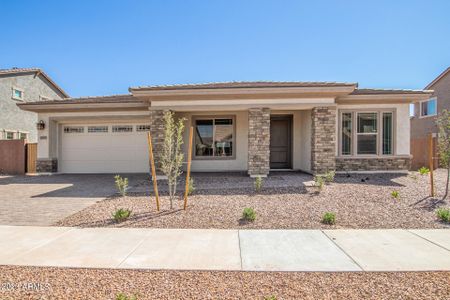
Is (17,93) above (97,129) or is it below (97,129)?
above

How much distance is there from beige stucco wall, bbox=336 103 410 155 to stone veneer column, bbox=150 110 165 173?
7420 millimetres

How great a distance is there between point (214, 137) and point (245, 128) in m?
1.54

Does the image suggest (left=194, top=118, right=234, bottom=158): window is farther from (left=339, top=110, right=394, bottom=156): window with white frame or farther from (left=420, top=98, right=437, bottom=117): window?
(left=420, top=98, right=437, bottom=117): window

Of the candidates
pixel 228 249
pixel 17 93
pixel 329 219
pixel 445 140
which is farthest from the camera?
pixel 17 93

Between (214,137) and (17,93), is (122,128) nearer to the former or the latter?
(214,137)

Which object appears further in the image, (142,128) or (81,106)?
(142,128)

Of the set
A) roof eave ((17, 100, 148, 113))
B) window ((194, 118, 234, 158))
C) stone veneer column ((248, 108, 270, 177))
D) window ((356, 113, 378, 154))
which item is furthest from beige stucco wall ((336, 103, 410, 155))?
roof eave ((17, 100, 148, 113))

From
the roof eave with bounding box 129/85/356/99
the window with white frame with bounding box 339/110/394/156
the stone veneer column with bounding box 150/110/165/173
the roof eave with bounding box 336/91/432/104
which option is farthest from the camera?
the window with white frame with bounding box 339/110/394/156

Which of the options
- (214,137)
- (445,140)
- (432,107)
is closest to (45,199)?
(214,137)

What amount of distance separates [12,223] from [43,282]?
10.1 feet

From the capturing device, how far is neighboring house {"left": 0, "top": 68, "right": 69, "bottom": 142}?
16609mm

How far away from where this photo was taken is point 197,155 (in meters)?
12.1

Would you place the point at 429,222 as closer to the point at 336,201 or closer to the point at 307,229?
the point at 336,201

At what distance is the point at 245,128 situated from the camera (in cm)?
1198
